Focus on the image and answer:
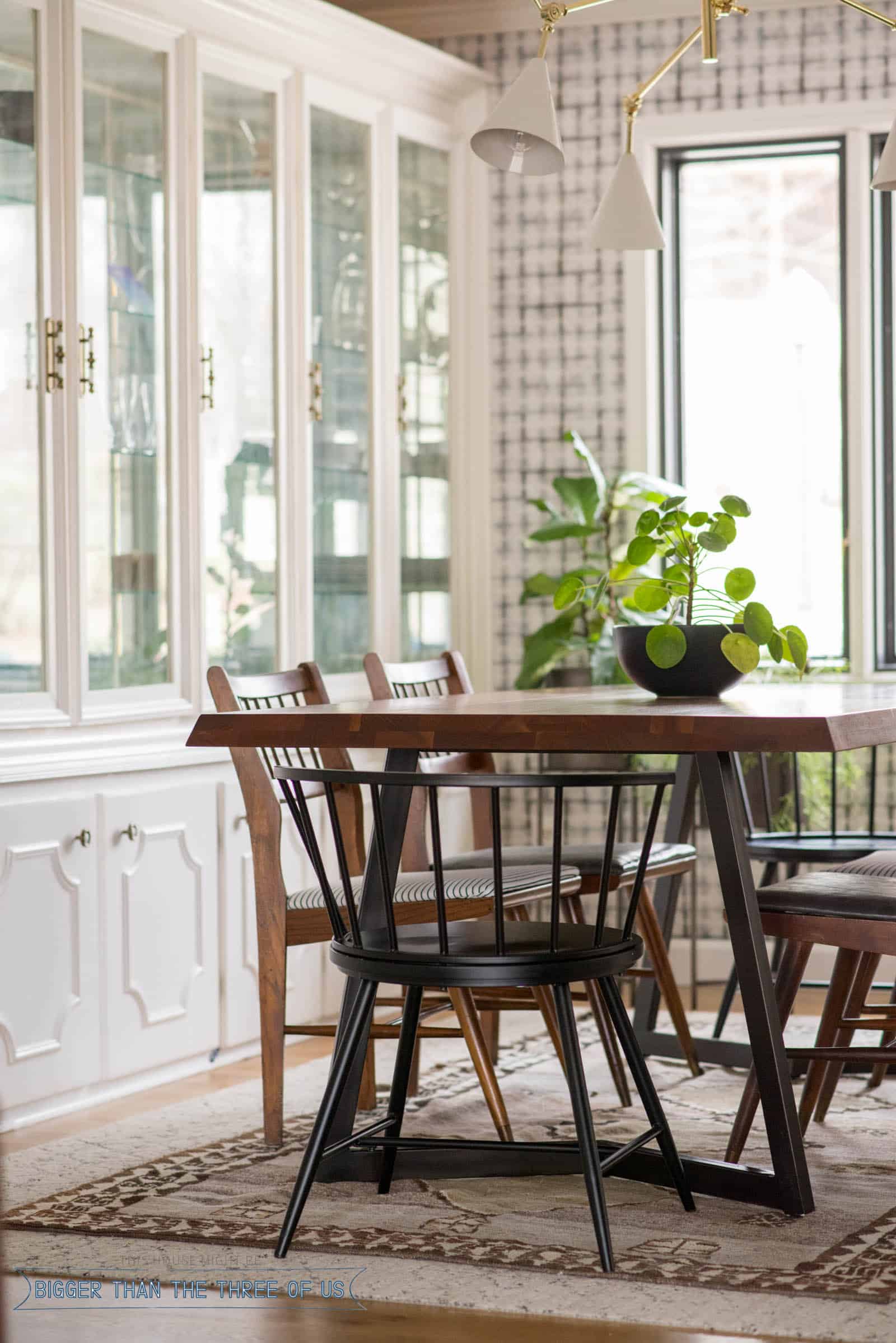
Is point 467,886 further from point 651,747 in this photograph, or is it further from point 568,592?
point 651,747

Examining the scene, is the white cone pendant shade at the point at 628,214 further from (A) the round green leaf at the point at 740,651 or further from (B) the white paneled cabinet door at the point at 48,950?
(B) the white paneled cabinet door at the point at 48,950

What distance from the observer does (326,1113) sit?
254 cm

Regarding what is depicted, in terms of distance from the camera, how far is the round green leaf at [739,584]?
291 cm

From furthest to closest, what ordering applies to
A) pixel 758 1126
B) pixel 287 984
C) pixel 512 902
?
pixel 287 984 → pixel 758 1126 → pixel 512 902

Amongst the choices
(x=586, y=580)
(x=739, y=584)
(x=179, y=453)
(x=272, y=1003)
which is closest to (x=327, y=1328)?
(x=272, y=1003)

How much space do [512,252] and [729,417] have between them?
814mm

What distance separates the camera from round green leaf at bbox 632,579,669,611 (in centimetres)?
293

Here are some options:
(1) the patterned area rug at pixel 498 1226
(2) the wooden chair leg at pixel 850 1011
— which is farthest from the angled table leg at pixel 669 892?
(2) the wooden chair leg at pixel 850 1011

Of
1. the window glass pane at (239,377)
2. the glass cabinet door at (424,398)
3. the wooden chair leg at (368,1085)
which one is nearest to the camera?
the wooden chair leg at (368,1085)

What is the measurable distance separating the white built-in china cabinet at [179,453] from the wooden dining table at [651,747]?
93 cm

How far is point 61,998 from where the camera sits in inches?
142

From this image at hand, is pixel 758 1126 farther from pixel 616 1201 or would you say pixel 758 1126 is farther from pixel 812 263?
pixel 812 263

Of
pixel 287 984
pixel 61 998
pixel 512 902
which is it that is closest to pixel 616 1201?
pixel 512 902

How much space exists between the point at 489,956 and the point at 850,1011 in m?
1.12
